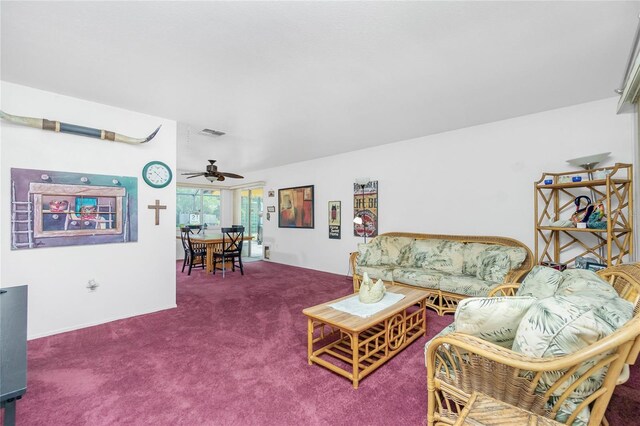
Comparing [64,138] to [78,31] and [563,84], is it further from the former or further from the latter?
[563,84]

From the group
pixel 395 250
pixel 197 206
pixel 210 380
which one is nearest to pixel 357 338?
pixel 210 380

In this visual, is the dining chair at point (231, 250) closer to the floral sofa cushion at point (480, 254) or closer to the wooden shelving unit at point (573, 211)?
the floral sofa cushion at point (480, 254)

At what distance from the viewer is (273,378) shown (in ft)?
6.66

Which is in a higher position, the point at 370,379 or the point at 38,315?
the point at 38,315

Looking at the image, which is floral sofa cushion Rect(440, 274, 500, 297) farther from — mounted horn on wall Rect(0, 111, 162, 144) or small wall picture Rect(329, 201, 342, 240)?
mounted horn on wall Rect(0, 111, 162, 144)

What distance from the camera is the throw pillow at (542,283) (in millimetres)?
1843

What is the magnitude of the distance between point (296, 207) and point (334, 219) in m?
1.17

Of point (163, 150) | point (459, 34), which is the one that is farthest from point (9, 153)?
point (459, 34)

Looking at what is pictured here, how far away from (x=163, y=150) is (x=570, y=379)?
4.13m

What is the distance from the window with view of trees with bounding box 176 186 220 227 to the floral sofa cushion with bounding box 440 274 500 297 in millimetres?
6781

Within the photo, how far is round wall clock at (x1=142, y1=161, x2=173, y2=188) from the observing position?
3393 millimetres

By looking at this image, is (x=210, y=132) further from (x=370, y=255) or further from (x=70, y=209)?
(x=370, y=255)

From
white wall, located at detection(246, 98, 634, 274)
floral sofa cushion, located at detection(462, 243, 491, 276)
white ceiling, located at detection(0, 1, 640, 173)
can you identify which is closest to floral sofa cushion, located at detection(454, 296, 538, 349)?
white ceiling, located at detection(0, 1, 640, 173)

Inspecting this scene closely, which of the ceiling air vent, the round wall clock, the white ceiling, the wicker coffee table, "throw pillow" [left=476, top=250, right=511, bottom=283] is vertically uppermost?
the white ceiling
